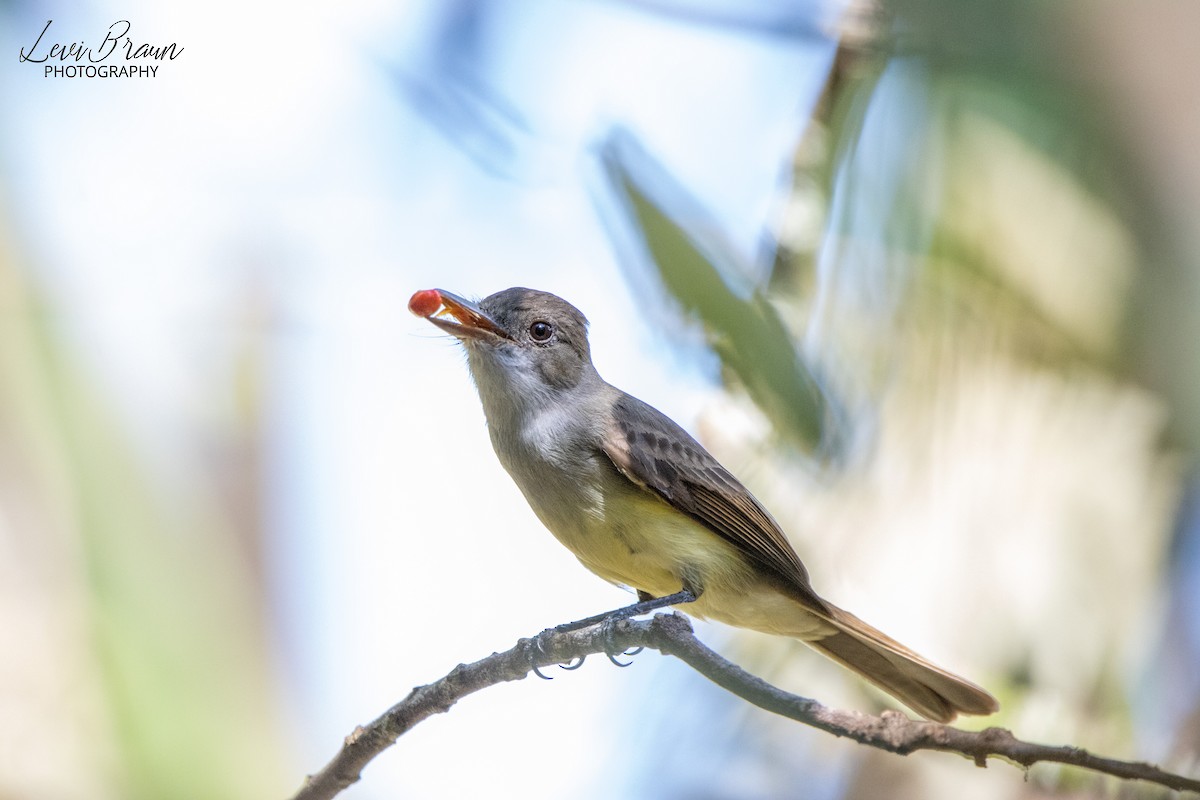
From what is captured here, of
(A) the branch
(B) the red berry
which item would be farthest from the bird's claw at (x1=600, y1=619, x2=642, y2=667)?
(B) the red berry

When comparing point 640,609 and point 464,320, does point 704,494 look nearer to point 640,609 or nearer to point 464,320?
point 640,609

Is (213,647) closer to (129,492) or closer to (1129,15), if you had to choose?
(129,492)

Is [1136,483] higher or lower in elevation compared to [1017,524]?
higher

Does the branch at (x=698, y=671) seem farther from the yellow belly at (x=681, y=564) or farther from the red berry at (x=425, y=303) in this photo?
the red berry at (x=425, y=303)

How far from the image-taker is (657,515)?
3830mm

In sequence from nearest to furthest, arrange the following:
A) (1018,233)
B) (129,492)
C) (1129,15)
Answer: (1129,15) → (1018,233) → (129,492)

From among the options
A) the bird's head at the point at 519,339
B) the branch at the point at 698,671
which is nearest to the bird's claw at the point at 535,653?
the branch at the point at 698,671

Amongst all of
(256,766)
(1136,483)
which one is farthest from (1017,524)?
(256,766)

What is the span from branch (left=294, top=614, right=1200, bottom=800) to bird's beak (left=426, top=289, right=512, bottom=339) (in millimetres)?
1102

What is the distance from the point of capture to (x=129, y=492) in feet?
15.8

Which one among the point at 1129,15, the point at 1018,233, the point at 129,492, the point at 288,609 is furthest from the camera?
the point at 288,609

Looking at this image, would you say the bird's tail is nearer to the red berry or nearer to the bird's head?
the bird's head

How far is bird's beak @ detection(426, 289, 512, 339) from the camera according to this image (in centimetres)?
393

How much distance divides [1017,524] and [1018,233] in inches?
40.3
